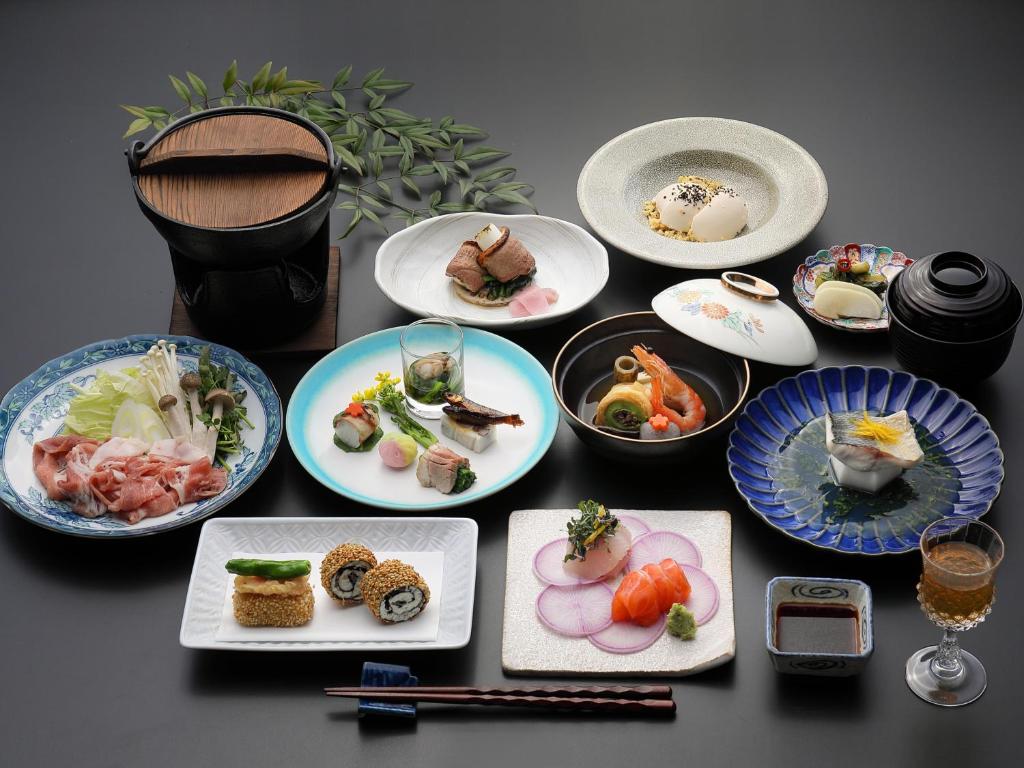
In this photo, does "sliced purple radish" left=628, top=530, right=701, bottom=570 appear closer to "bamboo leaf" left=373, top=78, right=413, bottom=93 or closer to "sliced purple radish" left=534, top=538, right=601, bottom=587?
"sliced purple radish" left=534, top=538, right=601, bottom=587

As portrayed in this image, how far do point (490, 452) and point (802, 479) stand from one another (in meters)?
0.68

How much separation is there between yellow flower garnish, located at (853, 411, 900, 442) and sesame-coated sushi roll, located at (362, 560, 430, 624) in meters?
0.93

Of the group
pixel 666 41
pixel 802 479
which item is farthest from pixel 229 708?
pixel 666 41

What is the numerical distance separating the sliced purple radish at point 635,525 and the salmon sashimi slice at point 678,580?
5.5 inches

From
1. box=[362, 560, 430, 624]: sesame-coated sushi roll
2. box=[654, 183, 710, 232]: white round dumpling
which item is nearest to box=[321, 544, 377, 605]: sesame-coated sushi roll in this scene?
box=[362, 560, 430, 624]: sesame-coated sushi roll

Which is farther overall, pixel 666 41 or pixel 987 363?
pixel 666 41

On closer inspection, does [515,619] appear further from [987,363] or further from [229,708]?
[987,363]

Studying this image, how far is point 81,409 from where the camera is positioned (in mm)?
2691

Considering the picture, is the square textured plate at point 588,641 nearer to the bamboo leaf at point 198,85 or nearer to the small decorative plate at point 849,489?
the small decorative plate at point 849,489

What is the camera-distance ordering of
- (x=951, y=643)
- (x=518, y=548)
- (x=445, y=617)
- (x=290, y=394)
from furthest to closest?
(x=290, y=394), (x=518, y=548), (x=445, y=617), (x=951, y=643)

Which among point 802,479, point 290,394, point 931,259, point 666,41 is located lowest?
point 802,479

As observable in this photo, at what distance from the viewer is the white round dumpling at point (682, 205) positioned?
318 centimetres

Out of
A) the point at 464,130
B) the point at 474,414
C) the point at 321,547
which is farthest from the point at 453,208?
the point at 321,547

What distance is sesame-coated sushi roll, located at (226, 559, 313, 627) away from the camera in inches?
88.7
